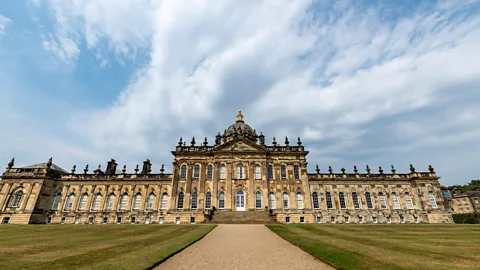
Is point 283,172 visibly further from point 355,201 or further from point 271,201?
point 355,201

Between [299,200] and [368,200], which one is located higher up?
[368,200]

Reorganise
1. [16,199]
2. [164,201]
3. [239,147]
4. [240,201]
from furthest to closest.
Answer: [239,147] < [164,201] < [16,199] < [240,201]

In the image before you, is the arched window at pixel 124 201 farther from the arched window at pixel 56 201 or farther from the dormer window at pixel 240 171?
the dormer window at pixel 240 171

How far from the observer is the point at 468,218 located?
102 feet

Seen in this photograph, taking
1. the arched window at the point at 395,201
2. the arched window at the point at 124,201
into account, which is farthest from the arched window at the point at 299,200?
the arched window at the point at 124,201

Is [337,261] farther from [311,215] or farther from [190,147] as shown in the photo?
[190,147]

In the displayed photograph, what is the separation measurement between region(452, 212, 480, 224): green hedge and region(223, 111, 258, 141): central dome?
33043 mm

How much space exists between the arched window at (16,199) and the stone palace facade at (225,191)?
0.41 ft

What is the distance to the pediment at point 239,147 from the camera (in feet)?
116

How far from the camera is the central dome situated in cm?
4276

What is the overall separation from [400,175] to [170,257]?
4021 centimetres

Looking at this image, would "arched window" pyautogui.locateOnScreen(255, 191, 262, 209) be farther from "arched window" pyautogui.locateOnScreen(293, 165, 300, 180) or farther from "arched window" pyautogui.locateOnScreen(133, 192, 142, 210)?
"arched window" pyautogui.locateOnScreen(133, 192, 142, 210)

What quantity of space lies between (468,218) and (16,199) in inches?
2628

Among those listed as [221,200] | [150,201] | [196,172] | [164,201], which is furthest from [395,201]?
[150,201]
